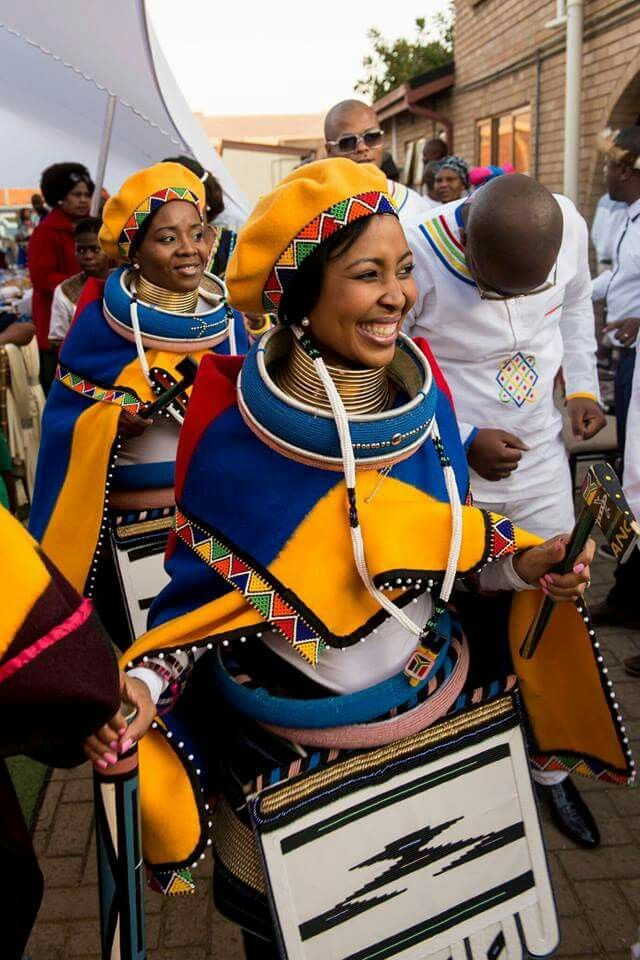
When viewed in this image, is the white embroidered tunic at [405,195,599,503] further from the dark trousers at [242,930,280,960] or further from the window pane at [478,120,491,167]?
the window pane at [478,120,491,167]

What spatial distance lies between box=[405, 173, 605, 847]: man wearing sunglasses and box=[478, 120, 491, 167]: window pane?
1027cm

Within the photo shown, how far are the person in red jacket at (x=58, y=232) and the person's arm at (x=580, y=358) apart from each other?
4018 mm

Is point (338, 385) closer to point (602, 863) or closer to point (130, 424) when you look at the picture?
point (130, 424)

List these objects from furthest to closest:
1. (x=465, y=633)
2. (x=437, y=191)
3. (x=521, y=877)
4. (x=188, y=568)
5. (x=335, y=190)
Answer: (x=437, y=191) → (x=465, y=633) → (x=521, y=877) → (x=188, y=568) → (x=335, y=190)

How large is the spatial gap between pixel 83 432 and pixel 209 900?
1.63m

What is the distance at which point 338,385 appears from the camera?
1.78 metres

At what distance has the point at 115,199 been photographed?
124 inches

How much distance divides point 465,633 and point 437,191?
613 cm

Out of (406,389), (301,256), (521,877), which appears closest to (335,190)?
(301,256)

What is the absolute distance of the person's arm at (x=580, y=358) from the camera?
10.1 ft

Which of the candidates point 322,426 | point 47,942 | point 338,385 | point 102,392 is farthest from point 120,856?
point 102,392

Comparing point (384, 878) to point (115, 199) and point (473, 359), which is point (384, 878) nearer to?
point (473, 359)

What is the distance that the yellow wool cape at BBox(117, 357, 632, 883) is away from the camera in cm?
168

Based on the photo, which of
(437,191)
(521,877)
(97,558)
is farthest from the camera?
(437,191)
